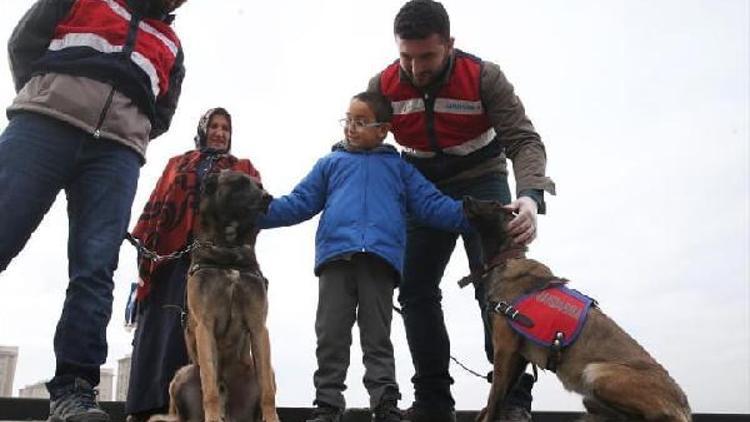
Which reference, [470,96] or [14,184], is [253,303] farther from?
[470,96]

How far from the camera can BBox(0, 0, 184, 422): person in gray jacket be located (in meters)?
3.55

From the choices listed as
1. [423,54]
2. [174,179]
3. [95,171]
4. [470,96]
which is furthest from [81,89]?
[470,96]

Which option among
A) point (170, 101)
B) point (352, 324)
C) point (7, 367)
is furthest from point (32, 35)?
point (7, 367)

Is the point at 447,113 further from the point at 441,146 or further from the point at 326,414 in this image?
the point at 326,414

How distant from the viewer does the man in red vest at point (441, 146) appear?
4.48 m

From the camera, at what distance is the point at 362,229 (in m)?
4.23

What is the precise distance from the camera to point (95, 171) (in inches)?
152

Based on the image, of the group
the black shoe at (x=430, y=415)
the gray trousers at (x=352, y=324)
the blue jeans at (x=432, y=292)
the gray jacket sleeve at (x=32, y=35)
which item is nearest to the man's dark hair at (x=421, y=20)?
the blue jeans at (x=432, y=292)

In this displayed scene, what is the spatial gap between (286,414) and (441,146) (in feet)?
8.89

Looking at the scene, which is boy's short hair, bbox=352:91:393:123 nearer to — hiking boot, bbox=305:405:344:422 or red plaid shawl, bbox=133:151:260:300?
red plaid shawl, bbox=133:151:260:300

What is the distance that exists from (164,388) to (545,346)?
290 centimetres

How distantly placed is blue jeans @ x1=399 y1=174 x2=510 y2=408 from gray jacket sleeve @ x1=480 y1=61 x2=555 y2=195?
30 centimetres

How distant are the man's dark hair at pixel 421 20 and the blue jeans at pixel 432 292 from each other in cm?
111

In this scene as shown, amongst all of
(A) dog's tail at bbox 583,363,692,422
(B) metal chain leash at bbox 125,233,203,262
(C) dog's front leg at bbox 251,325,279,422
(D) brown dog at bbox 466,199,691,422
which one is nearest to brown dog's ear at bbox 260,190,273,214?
(B) metal chain leash at bbox 125,233,203,262
